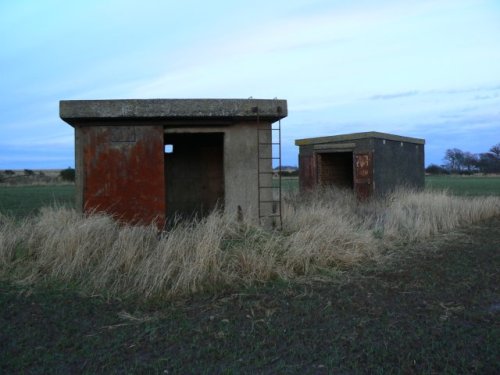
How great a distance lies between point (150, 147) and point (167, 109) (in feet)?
2.55

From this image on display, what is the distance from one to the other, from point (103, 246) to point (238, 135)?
11.5 feet

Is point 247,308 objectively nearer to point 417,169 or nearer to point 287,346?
point 287,346

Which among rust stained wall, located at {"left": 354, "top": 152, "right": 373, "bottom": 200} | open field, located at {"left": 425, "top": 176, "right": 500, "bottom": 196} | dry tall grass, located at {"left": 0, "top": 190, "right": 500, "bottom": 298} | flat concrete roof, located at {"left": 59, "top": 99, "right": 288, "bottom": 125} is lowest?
dry tall grass, located at {"left": 0, "top": 190, "right": 500, "bottom": 298}

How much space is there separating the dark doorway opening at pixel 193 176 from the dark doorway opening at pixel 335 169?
17.4 ft

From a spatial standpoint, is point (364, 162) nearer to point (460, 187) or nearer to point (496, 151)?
point (460, 187)

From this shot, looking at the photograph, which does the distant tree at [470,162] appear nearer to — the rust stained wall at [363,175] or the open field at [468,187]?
the open field at [468,187]

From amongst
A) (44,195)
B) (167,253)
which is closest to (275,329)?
(167,253)

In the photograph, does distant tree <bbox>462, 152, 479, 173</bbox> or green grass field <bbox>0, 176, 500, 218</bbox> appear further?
distant tree <bbox>462, 152, 479, 173</bbox>

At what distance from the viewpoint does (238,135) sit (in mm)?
9562

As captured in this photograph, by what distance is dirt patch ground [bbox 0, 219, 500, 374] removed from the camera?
414 cm

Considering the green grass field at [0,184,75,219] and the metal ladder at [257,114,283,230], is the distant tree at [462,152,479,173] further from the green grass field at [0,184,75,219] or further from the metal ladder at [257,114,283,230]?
the metal ladder at [257,114,283,230]

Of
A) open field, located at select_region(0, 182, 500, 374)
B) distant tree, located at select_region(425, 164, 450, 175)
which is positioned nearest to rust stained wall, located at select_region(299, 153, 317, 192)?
open field, located at select_region(0, 182, 500, 374)

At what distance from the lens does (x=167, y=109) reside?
9.00 meters

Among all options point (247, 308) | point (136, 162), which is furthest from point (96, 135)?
point (247, 308)
